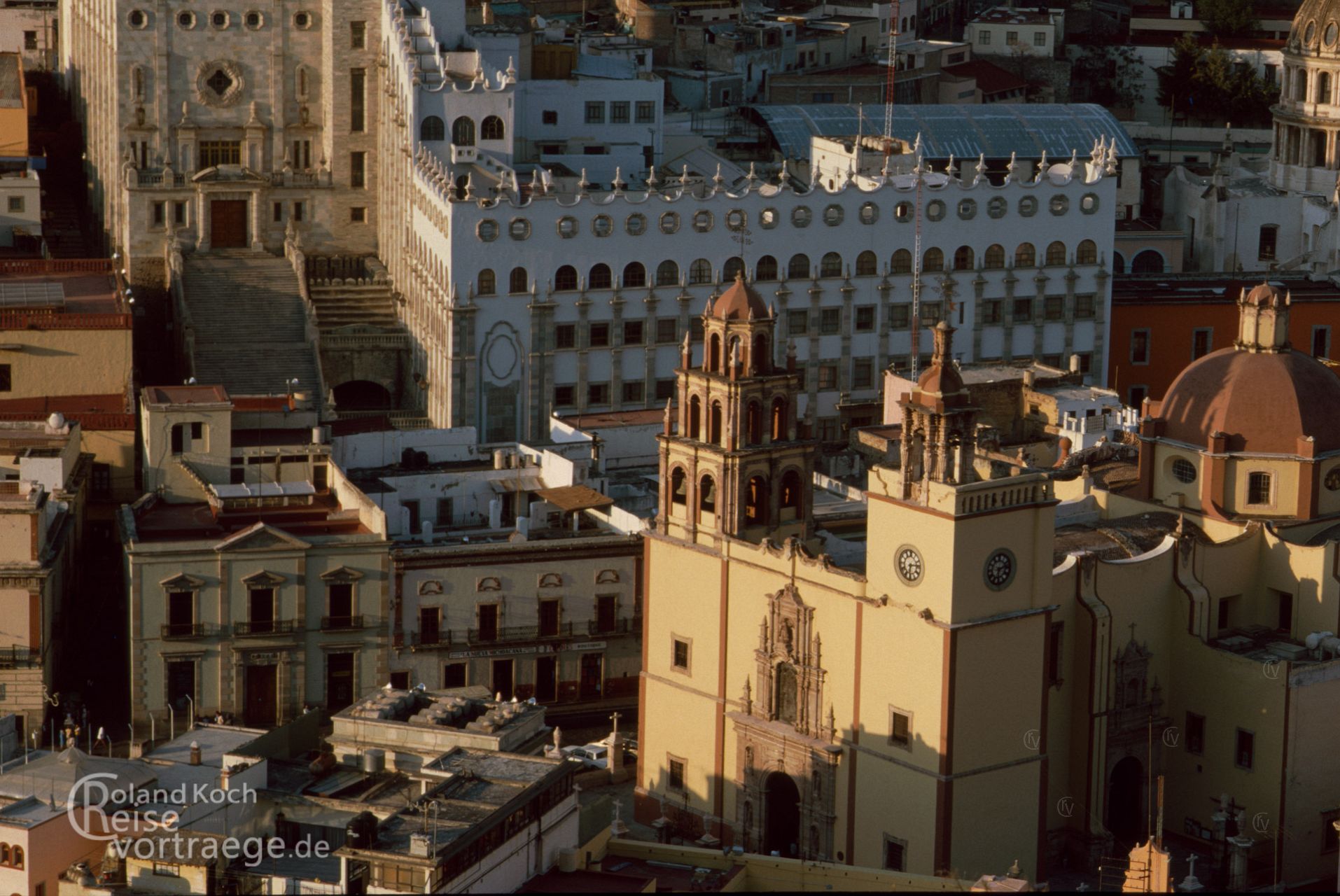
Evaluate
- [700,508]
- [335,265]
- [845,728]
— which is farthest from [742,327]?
[335,265]

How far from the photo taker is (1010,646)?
111 meters

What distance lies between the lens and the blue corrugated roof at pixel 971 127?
18488 cm

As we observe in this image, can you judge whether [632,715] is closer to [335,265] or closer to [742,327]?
[742,327]

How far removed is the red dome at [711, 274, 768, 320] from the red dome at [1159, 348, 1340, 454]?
16.1 m

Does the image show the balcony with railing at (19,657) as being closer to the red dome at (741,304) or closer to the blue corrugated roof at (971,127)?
the red dome at (741,304)

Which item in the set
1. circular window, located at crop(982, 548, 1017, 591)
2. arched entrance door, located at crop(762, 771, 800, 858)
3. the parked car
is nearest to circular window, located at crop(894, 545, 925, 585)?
circular window, located at crop(982, 548, 1017, 591)

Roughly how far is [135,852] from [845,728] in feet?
81.8

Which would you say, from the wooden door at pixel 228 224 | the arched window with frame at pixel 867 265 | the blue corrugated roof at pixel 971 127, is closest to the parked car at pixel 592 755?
the arched window with frame at pixel 867 265

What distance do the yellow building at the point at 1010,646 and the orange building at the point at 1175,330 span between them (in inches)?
1829

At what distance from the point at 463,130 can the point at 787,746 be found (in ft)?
179

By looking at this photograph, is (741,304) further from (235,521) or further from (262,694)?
(262,694)

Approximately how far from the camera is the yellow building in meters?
110

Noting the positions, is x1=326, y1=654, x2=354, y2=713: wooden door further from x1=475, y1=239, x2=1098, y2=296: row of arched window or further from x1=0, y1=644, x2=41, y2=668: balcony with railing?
x1=475, y1=239, x2=1098, y2=296: row of arched window

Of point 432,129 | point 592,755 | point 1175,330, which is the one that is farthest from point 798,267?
point 592,755
